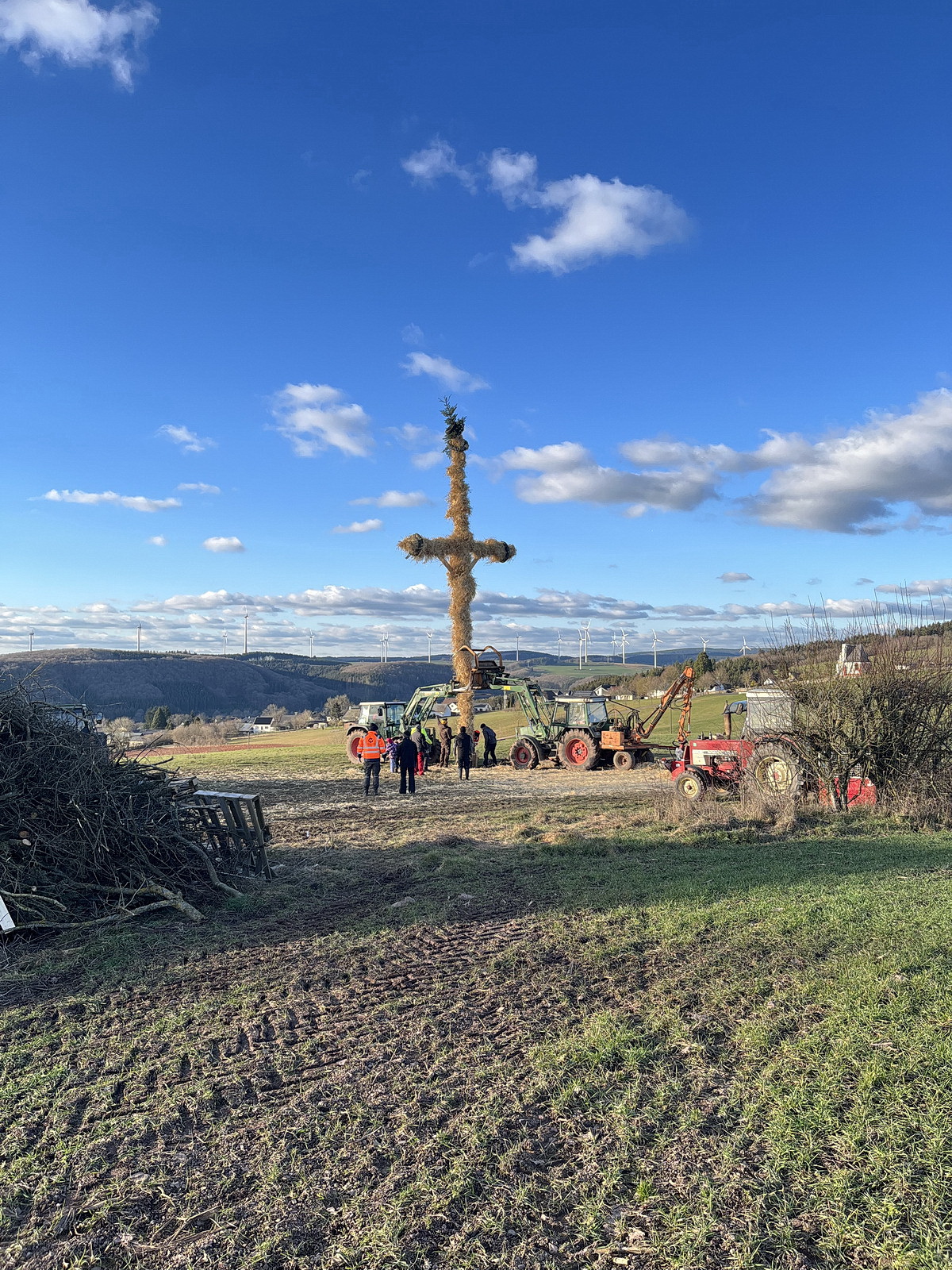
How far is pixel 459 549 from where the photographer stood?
23484 millimetres

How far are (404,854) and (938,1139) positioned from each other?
24.5 ft

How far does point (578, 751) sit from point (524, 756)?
1.59 meters

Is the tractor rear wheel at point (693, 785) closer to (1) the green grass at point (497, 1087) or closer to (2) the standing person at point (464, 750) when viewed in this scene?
(1) the green grass at point (497, 1087)

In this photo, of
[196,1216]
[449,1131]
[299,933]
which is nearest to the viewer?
[196,1216]

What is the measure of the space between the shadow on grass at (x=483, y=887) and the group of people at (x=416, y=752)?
5771 mm

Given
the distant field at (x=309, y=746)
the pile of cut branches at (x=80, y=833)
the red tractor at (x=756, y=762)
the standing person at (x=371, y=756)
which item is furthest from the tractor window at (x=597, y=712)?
the pile of cut branches at (x=80, y=833)

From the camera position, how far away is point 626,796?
589 inches

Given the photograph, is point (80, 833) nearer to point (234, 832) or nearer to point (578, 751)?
point (234, 832)

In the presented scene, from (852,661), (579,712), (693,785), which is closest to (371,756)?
(693,785)

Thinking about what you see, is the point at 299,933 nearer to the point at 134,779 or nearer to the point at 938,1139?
the point at 134,779

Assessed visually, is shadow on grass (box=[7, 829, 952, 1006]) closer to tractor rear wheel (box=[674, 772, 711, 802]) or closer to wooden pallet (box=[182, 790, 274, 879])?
wooden pallet (box=[182, 790, 274, 879])

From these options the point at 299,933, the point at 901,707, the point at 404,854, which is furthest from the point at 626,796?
the point at 299,933

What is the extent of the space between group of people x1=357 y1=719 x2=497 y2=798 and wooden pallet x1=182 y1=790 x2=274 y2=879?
693 cm

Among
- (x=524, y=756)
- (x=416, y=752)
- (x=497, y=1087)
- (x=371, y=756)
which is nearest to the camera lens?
(x=497, y=1087)
